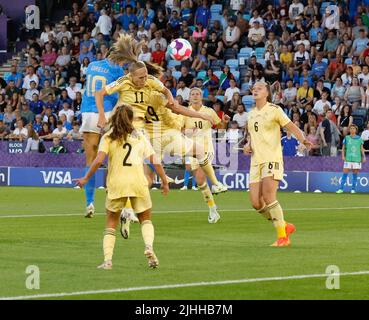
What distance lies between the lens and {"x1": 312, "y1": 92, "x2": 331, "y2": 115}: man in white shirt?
108ft

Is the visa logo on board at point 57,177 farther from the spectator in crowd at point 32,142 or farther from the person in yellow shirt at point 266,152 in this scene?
the person in yellow shirt at point 266,152

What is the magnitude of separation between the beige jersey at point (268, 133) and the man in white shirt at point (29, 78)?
26.0 meters

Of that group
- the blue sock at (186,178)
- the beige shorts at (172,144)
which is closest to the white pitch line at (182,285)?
the beige shorts at (172,144)

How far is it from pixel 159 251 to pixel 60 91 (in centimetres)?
2643

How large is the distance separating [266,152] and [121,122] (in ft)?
12.4

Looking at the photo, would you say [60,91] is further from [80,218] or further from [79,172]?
[80,218]

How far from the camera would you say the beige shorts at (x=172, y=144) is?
18.3m

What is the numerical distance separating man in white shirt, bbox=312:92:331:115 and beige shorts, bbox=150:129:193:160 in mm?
14763

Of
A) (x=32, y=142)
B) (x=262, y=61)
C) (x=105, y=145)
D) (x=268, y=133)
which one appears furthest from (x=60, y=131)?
(x=105, y=145)

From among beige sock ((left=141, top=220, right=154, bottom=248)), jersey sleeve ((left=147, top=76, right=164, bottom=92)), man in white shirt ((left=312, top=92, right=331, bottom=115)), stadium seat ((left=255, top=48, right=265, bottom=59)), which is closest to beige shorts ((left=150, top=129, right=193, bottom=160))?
jersey sleeve ((left=147, top=76, right=164, bottom=92))

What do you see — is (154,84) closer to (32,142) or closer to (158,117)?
(158,117)

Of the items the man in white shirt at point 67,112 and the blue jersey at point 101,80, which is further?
the man in white shirt at point 67,112
